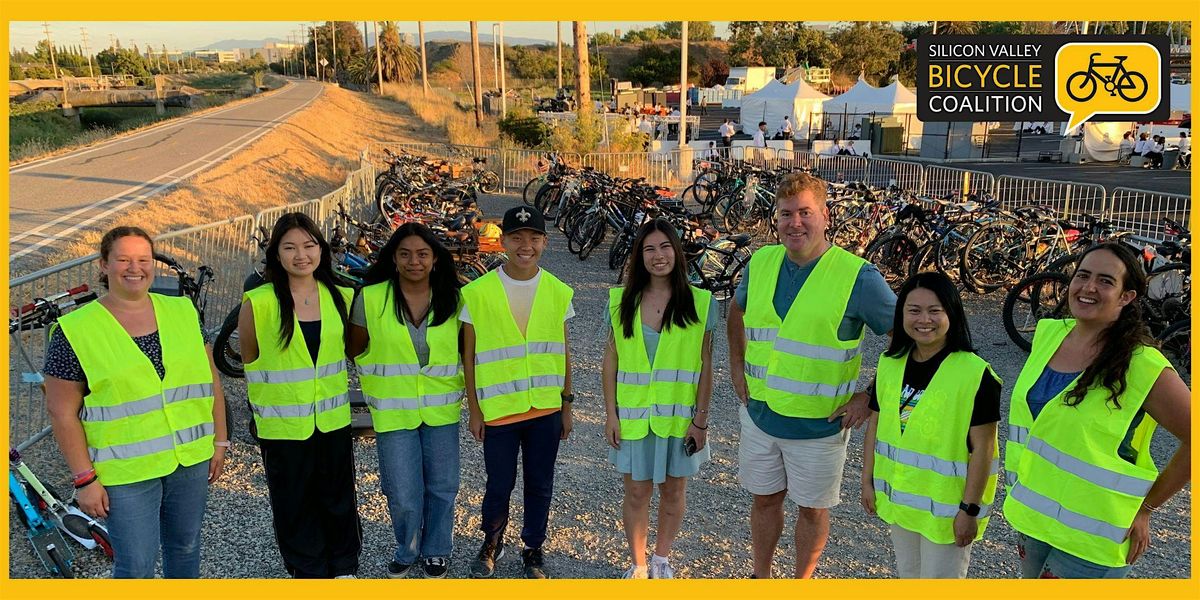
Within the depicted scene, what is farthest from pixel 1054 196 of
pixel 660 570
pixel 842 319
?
pixel 660 570

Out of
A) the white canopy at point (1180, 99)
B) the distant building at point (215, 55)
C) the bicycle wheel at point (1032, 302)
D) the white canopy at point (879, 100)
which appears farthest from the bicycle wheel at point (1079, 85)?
the distant building at point (215, 55)

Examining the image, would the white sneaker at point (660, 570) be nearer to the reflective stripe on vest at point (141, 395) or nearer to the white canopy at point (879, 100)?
the reflective stripe on vest at point (141, 395)

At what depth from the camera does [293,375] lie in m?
3.17

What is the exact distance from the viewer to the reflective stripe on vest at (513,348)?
3334 mm

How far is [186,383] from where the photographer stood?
2.88 metres

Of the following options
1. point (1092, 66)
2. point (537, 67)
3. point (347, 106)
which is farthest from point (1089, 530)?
point (537, 67)

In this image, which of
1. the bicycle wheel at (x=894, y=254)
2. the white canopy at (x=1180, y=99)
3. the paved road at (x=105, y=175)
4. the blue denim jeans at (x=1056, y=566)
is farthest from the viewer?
the white canopy at (x=1180, y=99)

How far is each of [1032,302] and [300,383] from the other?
6.76 m

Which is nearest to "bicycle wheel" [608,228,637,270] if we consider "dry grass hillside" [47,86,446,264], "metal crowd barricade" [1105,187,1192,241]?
"metal crowd barricade" [1105,187,1192,241]

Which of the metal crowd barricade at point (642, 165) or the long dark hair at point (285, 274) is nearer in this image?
the long dark hair at point (285, 274)

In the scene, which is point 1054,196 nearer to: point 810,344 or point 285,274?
point 810,344

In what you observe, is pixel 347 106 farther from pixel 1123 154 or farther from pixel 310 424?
pixel 310 424

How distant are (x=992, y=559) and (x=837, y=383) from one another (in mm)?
1533

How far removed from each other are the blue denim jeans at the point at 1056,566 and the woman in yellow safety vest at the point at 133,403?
2901mm
